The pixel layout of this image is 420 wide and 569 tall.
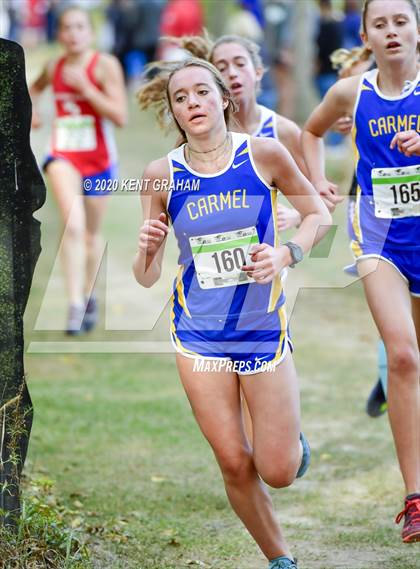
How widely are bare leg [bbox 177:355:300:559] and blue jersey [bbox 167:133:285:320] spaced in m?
0.26

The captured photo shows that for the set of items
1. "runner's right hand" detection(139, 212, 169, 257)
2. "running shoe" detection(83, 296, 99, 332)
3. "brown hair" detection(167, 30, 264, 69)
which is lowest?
"running shoe" detection(83, 296, 99, 332)

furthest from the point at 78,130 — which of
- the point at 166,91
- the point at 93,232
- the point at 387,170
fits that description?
the point at 387,170

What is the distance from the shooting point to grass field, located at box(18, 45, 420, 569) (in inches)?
196

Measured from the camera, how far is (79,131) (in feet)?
30.2

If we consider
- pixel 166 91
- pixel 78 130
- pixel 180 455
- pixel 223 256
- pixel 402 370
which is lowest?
pixel 180 455

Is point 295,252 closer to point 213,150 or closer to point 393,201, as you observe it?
point 213,150

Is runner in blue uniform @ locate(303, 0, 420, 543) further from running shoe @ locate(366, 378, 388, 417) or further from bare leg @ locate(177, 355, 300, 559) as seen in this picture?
running shoe @ locate(366, 378, 388, 417)

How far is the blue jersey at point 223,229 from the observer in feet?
14.0

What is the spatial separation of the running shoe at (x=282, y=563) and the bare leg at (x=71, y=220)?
4.93 m

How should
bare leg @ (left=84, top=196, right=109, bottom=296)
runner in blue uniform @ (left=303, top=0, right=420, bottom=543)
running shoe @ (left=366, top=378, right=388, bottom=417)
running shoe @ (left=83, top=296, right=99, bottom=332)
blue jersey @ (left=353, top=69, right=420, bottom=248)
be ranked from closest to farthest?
runner in blue uniform @ (left=303, top=0, right=420, bottom=543) → blue jersey @ (left=353, top=69, right=420, bottom=248) → running shoe @ (left=366, top=378, right=388, bottom=417) → bare leg @ (left=84, top=196, right=109, bottom=296) → running shoe @ (left=83, top=296, right=99, bottom=332)

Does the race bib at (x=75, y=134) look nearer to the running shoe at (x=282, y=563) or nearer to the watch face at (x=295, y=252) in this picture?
the watch face at (x=295, y=252)

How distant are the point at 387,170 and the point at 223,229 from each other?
36.4 inches

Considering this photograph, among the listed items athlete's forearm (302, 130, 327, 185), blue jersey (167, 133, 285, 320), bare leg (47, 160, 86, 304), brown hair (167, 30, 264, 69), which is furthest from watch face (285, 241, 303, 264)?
bare leg (47, 160, 86, 304)

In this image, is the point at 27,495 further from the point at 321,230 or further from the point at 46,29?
the point at 46,29
